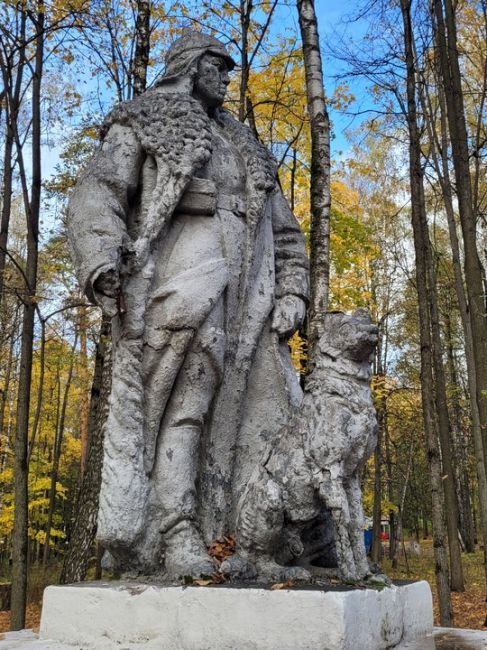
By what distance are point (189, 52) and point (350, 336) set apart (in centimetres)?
223

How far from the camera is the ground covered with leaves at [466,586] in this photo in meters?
13.3

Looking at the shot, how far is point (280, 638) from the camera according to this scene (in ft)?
9.69

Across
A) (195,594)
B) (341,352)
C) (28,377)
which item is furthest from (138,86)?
(195,594)

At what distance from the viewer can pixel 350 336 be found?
11.8 ft

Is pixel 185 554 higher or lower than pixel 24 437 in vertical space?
lower

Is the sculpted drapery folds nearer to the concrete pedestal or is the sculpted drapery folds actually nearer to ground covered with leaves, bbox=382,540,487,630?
the concrete pedestal

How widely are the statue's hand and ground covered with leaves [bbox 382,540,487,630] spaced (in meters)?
7.12

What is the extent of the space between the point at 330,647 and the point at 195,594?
2.17ft

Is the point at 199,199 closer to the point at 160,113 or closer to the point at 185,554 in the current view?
the point at 160,113

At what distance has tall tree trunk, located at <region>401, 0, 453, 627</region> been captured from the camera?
34.8 ft

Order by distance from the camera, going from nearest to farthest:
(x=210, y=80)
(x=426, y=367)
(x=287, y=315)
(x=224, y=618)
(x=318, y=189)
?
(x=224, y=618)
(x=287, y=315)
(x=210, y=80)
(x=318, y=189)
(x=426, y=367)

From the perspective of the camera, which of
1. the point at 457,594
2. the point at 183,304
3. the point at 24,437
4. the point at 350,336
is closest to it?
the point at 350,336

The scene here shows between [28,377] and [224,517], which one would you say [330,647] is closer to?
[224,517]

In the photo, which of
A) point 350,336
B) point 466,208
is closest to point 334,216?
point 466,208
